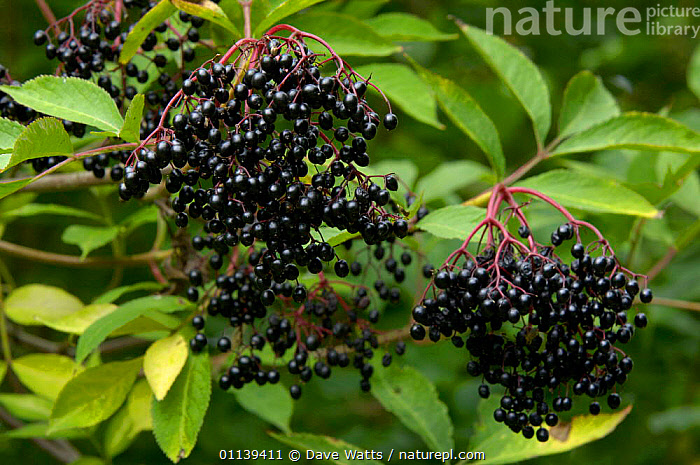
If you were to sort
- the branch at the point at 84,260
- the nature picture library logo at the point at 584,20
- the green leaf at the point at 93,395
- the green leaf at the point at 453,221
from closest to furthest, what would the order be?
the green leaf at the point at 453,221
the green leaf at the point at 93,395
the branch at the point at 84,260
the nature picture library logo at the point at 584,20

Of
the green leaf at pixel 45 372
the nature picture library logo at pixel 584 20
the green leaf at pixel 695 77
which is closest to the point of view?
the green leaf at pixel 45 372

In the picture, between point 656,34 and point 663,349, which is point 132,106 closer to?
point 663,349

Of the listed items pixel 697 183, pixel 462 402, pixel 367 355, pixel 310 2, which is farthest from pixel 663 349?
pixel 310 2

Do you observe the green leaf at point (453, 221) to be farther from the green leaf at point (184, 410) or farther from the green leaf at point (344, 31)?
the green leaf at point (184, 410)

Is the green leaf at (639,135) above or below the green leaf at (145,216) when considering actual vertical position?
above

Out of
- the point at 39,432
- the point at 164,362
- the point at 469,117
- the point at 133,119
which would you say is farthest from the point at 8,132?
the point at 469,117

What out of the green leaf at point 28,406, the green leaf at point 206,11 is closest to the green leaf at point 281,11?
the green leaf at point 206,11

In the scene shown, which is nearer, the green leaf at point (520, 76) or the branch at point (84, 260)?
the green leaf at point (520, 76)
